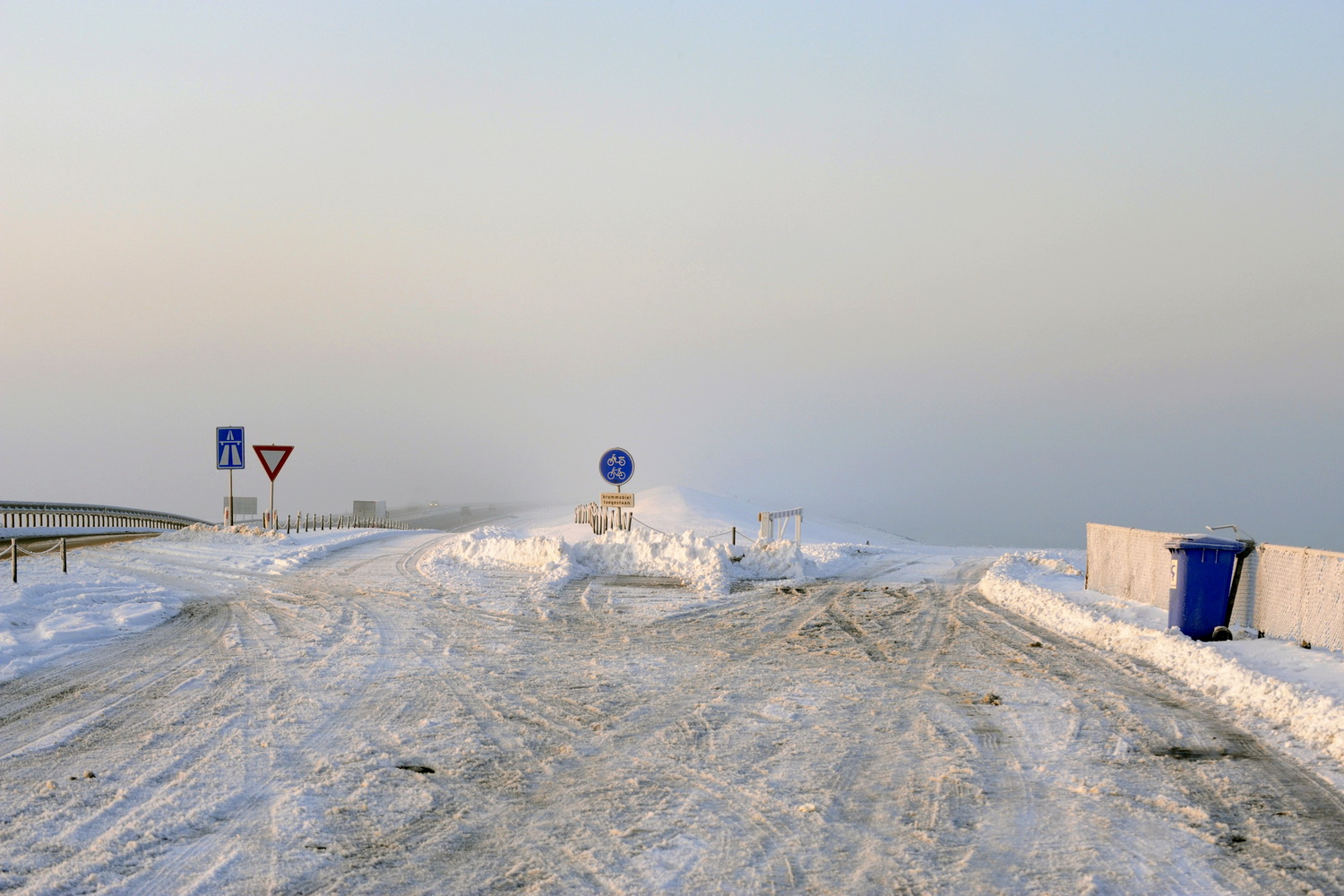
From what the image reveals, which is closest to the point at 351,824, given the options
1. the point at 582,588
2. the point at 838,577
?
the point at 582,588

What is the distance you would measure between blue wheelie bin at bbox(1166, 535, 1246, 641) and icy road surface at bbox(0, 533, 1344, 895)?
5.90 ft

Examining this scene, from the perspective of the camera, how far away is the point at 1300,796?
6520mm

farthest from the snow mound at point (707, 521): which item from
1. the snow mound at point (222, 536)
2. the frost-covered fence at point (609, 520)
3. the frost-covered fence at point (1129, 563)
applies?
the frost-covered fence at point (1129, 563)

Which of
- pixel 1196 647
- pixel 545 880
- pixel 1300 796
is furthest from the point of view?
pixel 1196 647

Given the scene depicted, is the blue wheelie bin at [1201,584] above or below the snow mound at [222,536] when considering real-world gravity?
above

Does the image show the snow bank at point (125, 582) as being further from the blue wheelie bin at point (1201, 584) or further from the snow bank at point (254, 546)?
the blue wheelie bin at point (1201, 584)

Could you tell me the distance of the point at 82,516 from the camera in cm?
4488

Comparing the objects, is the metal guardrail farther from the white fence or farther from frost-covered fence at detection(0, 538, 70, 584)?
the white fence

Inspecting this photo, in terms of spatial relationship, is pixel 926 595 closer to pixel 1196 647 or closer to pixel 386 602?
pixel 1196 647

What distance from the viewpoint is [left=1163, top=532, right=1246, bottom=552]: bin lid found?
13406 millimetres

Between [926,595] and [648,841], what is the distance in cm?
1515

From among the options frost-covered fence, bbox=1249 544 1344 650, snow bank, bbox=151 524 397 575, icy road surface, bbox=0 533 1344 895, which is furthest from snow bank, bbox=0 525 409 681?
frost-covered fence, bbox=1249 544 1344 650

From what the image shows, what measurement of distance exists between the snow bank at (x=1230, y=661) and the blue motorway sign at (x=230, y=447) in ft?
80.1

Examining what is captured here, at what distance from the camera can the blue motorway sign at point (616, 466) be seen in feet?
81.6
